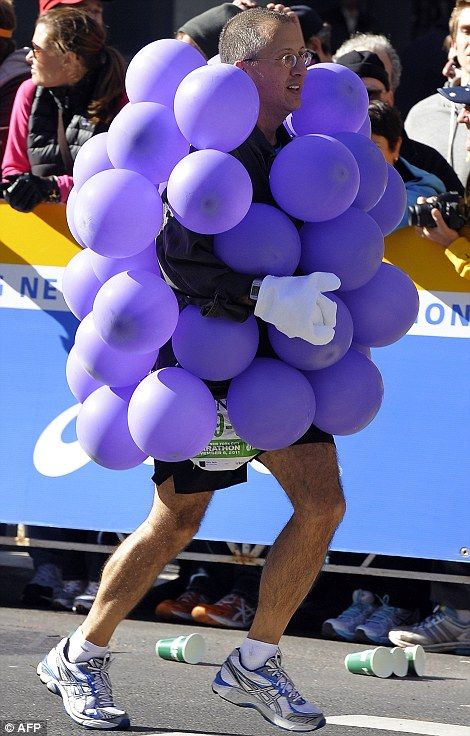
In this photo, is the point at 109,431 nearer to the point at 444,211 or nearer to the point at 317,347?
the point at 317,347

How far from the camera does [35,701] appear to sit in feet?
15.8

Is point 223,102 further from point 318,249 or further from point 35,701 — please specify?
point 35,701

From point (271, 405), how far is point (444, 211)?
2.07 m

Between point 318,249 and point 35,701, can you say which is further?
point 35,701

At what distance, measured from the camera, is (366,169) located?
4.44 m

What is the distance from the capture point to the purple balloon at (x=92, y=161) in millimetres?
4555

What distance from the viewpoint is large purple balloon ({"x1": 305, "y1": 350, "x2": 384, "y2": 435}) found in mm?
4363

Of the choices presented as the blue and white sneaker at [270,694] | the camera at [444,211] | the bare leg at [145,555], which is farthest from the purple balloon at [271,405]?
the camera at [444,211]

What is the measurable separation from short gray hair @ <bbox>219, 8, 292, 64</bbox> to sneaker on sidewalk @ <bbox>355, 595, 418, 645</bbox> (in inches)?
107

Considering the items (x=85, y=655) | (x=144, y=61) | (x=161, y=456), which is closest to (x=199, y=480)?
(x=161, y=456)

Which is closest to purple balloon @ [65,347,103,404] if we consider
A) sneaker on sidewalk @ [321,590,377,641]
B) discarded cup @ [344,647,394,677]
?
discarded cup @ [344,647,394,677]

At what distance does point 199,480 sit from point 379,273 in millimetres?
875

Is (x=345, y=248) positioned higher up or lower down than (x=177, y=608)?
higher up

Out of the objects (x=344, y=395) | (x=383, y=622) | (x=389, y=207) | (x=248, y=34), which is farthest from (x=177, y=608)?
(x=248, y=34)
